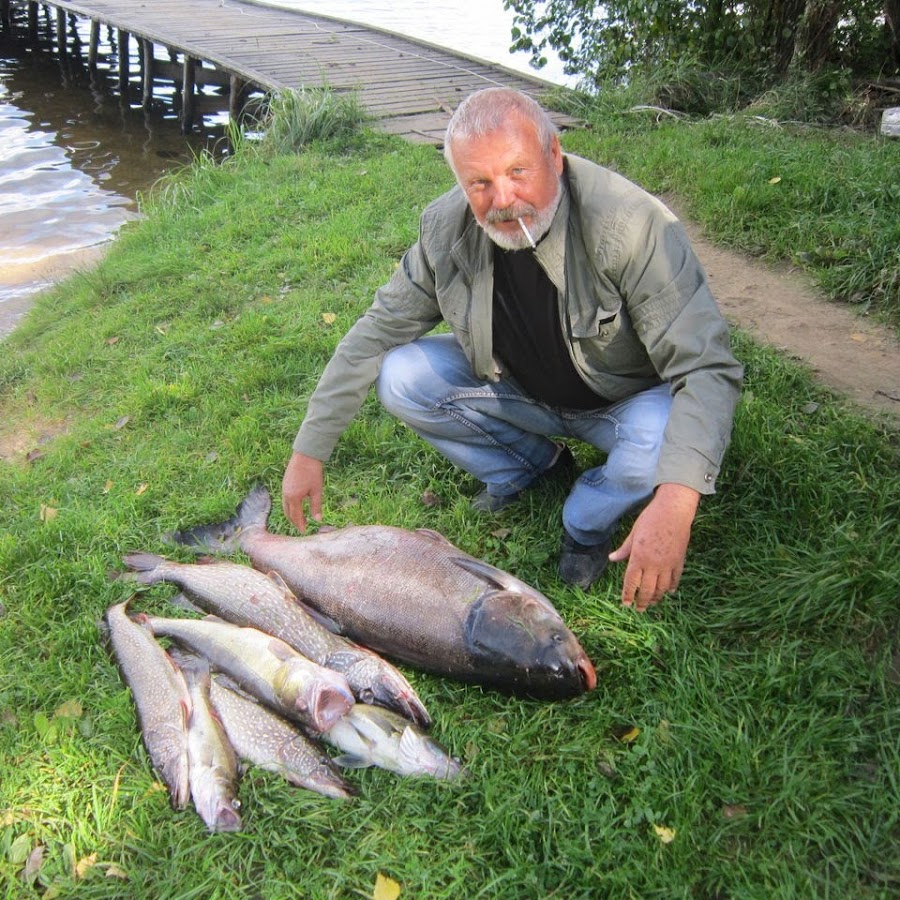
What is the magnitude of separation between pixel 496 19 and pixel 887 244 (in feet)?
64.2

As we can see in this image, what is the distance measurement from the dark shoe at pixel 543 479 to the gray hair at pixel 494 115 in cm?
141

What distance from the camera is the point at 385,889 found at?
8.14 ft

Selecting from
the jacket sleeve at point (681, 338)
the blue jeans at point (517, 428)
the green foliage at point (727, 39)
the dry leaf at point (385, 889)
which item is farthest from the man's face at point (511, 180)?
the green foliage at point (727, 39)

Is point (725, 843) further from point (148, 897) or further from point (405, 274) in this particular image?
point (405, 274)

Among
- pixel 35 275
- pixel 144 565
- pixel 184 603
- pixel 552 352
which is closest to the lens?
pixel 552 352

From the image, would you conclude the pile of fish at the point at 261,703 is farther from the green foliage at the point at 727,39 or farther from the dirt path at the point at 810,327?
the green foliage at the point at 727,39

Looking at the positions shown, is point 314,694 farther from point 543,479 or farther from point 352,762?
point 543,479

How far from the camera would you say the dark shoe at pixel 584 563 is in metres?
3.31

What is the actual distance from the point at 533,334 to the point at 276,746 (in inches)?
67.5

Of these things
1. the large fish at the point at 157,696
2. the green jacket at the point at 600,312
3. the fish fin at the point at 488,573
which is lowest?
the large fish at the point at 157,696

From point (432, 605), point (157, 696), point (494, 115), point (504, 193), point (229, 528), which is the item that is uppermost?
point (494, 115)

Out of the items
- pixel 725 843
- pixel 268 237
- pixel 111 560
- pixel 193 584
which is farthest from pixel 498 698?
pixel 268 237

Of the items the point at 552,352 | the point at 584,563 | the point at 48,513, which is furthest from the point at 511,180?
the point at 48,513

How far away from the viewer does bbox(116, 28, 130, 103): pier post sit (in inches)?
632
